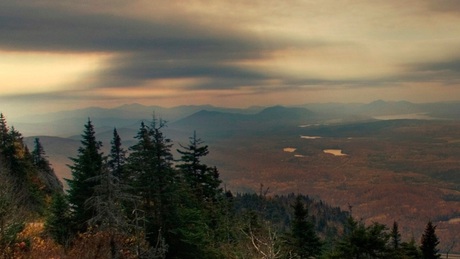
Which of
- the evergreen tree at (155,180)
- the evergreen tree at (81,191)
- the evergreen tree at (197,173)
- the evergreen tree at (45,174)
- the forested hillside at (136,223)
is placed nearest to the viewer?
the forested hillside at (136,223)

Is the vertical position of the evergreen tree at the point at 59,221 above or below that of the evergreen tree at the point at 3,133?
below

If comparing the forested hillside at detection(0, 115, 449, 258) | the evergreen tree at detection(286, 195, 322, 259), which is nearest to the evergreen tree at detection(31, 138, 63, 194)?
the forested hillside at detection(0, 115, 449, 258)

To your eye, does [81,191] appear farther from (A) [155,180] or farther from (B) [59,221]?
(A) [155,180]

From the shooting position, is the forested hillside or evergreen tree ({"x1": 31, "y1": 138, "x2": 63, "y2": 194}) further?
evergreen tree ({"x1": 31, "y1": 138, "x2": 63, "y2": 194})

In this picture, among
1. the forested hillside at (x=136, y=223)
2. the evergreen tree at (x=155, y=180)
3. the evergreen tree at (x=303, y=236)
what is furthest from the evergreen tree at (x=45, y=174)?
the evergreen tree at (x=155, y=180)

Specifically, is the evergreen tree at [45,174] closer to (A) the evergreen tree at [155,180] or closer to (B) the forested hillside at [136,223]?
(B) the forested hillside at [136,223]

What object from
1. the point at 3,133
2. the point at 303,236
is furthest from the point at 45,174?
the point at 303,236

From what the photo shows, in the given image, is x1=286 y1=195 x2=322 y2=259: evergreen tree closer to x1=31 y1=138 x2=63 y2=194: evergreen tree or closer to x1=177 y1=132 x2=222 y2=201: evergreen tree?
x1=177 y1=132 x2=222 y2=201: evergreen tree

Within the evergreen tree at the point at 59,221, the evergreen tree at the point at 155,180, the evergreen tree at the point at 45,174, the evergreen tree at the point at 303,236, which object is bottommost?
the evergreen tree at the point at 303,236

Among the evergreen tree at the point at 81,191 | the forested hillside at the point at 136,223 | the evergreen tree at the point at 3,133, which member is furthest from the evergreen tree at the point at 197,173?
the evergreen tree at the point at 3,133

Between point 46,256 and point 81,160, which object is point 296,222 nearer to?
point 81,160

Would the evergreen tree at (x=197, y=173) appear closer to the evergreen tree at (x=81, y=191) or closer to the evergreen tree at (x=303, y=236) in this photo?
the evergreen tree at (x=303, y=236)

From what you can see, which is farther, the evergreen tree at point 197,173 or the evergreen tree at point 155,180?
the evergreen tree at point 197,173

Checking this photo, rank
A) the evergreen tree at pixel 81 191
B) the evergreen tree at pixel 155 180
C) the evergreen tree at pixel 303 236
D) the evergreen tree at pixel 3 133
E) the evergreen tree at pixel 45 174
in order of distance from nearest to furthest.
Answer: the evergreen tree at pixel 155 180, the evergreen tree at pixel 81 191, the evergreen tree at pixel 303 236, the evergreen tree at pixel 3 133, the evergreen tree at pixel 45 174
